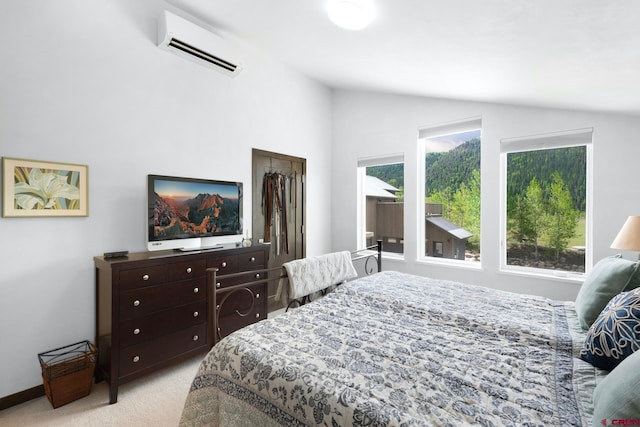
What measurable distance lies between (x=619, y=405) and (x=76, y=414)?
287cm

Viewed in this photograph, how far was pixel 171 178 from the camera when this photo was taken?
2.64m

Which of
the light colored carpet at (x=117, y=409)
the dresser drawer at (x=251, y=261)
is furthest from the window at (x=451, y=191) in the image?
the light colored carpet at (x=117, y=409)

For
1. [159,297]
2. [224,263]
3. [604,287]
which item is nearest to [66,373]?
[159,297]

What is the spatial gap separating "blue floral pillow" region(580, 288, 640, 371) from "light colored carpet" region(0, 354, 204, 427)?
2.33 meters

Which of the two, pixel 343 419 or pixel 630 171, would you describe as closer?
pixel 343 419

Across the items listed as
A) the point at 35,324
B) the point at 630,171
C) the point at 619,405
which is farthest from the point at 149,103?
the point at 630,171

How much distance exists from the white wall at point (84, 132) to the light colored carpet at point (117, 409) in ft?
0.72

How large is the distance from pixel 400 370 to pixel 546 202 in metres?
2.83

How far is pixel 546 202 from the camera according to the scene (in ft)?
10.3

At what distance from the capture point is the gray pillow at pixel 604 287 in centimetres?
160

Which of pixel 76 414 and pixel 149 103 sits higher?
pixel 149 103

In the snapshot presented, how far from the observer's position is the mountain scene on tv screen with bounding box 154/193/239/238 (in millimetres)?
2590

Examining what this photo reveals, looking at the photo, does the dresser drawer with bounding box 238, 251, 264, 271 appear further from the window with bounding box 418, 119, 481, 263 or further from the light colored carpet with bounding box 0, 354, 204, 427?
the window with bounding box 418, 119, 481, 263

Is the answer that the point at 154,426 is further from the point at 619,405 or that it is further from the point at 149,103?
the point at 149,103
